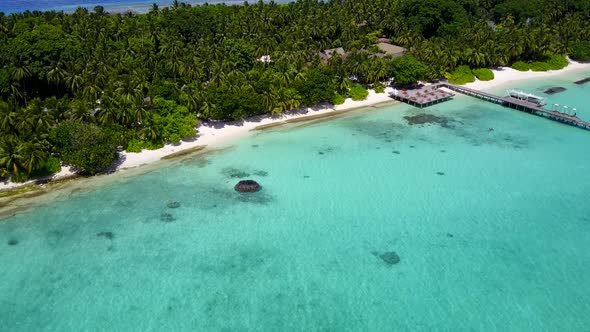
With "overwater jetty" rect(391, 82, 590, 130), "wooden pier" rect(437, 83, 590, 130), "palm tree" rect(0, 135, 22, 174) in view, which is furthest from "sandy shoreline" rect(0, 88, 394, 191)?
"wooden pier" rect(437, 83, 590, 130)

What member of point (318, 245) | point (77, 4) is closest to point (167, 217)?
point (318, 245)

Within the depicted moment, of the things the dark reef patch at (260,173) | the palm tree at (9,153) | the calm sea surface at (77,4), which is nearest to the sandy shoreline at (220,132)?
the palm tree at (9,153)

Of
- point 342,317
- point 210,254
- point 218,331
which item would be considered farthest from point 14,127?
point 342,317

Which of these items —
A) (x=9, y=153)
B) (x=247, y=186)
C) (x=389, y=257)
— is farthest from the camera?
(x=247, y=186)

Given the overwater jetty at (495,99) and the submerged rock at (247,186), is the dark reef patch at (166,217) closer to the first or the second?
the submerged rock at (247,186)

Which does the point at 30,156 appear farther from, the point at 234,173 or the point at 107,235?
the point at 234,173

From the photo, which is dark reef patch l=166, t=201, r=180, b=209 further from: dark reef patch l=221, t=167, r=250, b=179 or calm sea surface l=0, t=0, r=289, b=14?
calm sea surface l=0, t=0, r=289, b=14
